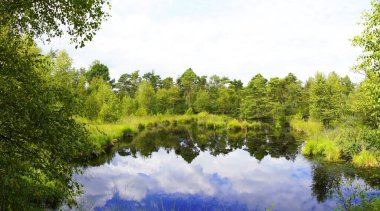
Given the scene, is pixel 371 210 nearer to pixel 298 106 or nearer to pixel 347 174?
pixel 347 174

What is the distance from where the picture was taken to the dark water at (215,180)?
534 inches

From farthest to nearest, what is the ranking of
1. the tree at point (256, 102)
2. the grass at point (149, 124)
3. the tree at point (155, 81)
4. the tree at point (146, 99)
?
the tree at point (155, 81), the tree at point (146, 99), the tree at point (256, 102), the grass at point (149, 124)

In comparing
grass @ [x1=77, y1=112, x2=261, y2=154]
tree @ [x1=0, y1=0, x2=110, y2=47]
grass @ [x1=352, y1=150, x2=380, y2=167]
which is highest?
tree @ [x1=0, y1=0, x2=110, y2=47]

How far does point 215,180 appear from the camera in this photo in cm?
1784

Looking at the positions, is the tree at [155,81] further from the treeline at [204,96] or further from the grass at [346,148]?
the grass at [346,148]

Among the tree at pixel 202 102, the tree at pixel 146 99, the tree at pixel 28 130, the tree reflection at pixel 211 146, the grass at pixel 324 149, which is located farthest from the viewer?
the tree at pixel 202 102

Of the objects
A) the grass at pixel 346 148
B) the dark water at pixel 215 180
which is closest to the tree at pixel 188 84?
the dark water at pixel 215 180

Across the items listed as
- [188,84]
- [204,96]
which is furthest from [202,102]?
[188,84]

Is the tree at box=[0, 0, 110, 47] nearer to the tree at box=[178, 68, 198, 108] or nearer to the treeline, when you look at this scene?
the treeline

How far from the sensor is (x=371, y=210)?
8.02 m

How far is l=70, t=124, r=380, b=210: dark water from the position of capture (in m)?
13.6

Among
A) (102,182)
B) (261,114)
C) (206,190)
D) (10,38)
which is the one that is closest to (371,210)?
(206,190)

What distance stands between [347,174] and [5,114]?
18.1m

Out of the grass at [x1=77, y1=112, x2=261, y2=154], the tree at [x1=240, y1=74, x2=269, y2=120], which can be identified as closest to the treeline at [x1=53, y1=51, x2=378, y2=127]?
the tree at [x1=240, y1=74, x2=269, y2=120]
